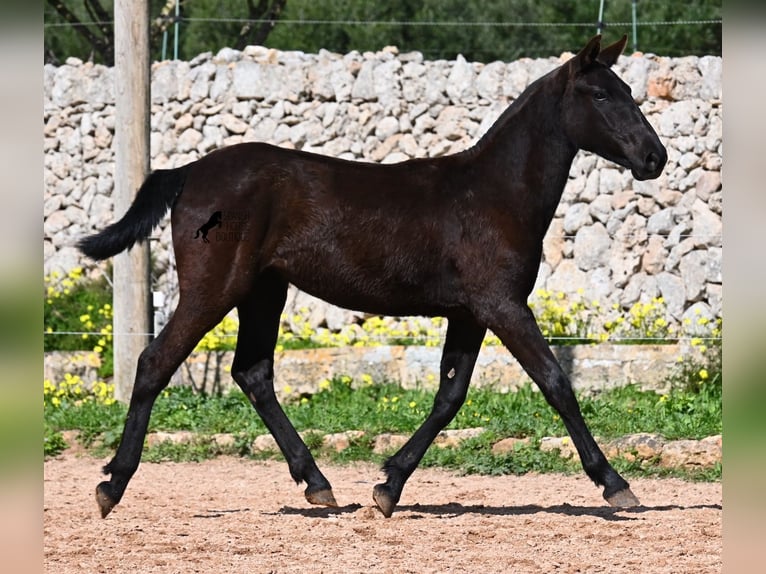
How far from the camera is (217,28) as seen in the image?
23328mm

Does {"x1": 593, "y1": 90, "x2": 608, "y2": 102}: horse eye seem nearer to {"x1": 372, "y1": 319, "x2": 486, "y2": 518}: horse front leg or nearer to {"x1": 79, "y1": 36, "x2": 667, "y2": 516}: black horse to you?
{"x1": 79, "y1": 36, "x2": 667, "y2": 516}: black horse

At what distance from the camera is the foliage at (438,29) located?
70.8 feet

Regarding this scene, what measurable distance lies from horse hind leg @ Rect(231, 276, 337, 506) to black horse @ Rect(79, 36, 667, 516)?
290 millimetres

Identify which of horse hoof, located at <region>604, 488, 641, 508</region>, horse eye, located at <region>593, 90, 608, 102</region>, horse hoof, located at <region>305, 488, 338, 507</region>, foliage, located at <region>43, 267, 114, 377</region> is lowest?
foliage, located at <region>43, 267, 114, 377</region>

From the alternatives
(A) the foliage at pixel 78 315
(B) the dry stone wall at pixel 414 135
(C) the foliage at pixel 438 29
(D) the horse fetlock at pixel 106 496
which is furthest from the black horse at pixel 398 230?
(C) the foliage at pixel 438 29

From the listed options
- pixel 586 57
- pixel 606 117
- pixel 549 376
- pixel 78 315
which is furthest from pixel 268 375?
pixel 78 315

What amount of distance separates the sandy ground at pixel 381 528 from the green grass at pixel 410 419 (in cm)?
33

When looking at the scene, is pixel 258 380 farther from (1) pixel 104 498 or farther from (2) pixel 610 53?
(2) pixel 610 53

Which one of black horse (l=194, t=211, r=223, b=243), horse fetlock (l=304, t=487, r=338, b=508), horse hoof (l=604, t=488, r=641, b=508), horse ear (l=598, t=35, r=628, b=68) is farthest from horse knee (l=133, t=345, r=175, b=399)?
horse ear (l=598, t=35, r=628, b=68)

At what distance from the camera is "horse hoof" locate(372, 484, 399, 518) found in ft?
18.7

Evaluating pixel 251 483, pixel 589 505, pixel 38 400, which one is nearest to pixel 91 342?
pixel 251 483

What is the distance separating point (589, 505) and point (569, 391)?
113cm

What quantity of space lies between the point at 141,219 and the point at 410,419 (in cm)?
332

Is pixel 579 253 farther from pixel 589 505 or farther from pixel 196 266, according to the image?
pixel 196 266
